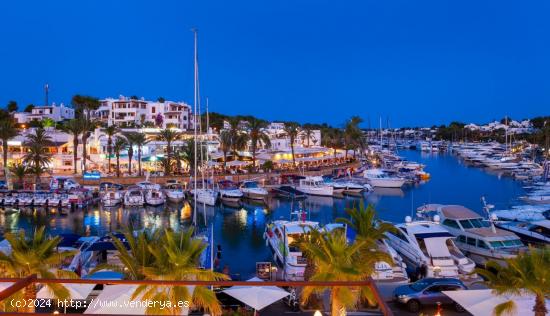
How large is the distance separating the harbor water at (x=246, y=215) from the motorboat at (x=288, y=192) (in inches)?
45.1

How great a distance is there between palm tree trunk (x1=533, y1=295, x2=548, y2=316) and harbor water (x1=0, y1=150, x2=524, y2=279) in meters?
16.3

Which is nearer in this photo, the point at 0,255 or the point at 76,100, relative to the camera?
the point at 0,255

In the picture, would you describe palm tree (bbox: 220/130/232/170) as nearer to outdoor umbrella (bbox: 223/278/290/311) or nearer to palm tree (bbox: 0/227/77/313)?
outdoor umbrella (bbox: 223/278/290/311)

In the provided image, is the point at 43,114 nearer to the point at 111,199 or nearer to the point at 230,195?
the point at 111,199

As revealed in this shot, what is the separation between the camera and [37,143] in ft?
192

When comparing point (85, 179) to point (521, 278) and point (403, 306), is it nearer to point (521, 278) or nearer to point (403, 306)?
point (403, 306)

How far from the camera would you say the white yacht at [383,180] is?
62094 millimetres

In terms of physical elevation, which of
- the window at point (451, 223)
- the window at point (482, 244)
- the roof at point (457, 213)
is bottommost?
A: the window at point (482, 244)

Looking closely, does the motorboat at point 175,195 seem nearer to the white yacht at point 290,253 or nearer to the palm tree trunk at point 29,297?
the white yacht at point 290,253

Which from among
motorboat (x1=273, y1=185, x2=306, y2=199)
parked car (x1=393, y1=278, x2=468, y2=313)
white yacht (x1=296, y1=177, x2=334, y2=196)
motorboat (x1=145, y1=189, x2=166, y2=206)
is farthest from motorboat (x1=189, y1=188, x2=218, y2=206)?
parked car (x1=393, y1=278, x2=468, y2=313)

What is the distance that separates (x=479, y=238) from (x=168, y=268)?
1898 cm

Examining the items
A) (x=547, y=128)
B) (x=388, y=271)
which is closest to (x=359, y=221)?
(x=388, y=271)

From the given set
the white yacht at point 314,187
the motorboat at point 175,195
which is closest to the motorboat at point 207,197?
the motorboat at point 175,195

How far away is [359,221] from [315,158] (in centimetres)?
6239
